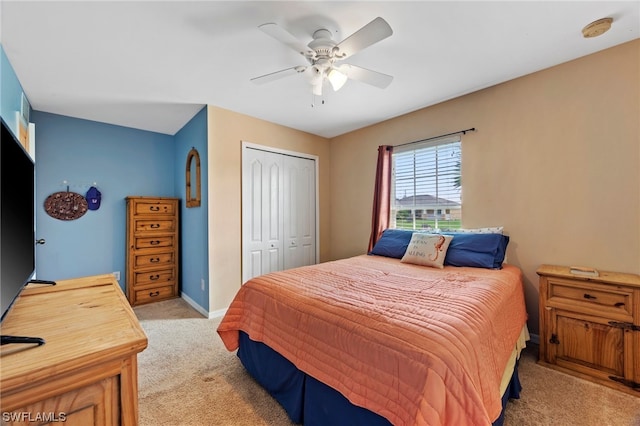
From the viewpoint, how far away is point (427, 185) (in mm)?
3293

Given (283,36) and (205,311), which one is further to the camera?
(205,311)

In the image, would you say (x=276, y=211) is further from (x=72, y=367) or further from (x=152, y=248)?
(x=72, y=367)

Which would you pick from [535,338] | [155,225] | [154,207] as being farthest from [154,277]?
[535,338]

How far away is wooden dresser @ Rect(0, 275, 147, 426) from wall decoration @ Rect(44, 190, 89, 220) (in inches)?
128

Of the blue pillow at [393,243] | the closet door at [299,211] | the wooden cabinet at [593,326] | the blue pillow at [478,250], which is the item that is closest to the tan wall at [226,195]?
the closet door at [299,211]

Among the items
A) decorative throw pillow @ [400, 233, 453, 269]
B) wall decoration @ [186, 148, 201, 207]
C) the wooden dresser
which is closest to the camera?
the wooden dresser

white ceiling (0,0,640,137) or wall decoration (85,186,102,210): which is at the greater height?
white ceiling (0,0,640,137)

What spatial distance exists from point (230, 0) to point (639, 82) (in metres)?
3.02

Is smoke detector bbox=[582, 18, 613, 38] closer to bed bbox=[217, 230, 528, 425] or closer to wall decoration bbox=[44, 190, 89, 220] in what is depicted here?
bed bbox=[217, 230, 528, 425]

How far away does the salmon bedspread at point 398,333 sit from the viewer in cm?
102

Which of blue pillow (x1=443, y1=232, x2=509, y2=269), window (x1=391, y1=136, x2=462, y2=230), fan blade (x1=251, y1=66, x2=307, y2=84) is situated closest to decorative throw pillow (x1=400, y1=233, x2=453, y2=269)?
blue pillow (x1=443, y1=232, x2=509, y2=269)

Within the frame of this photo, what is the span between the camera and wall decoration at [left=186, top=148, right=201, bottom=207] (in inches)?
133

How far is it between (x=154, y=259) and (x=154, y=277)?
251 millimetres

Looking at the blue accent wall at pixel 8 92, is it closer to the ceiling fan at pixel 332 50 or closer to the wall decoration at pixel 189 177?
the wall decoration at pixel 189 177
